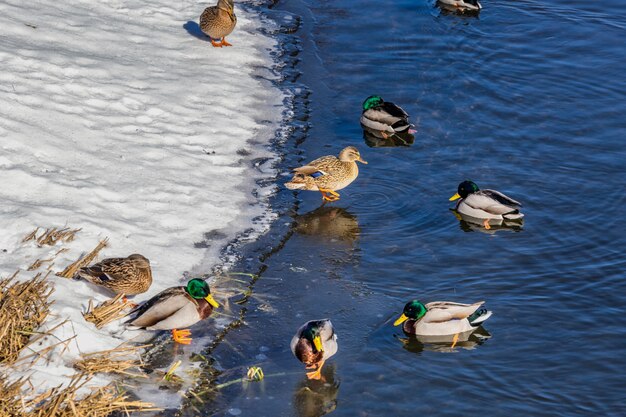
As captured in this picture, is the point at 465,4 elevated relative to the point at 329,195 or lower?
elevated

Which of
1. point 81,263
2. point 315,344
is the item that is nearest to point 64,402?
point 315,344

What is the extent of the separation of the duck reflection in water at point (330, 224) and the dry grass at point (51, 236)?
2.87m

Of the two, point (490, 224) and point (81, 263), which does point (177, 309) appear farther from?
point (490, 224)

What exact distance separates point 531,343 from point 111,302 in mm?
4252

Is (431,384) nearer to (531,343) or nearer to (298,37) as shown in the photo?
(531,343)

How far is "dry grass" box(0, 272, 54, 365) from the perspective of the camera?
8555 mm

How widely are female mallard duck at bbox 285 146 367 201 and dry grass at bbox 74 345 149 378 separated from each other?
13.3ft

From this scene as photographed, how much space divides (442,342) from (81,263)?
12.7 ft

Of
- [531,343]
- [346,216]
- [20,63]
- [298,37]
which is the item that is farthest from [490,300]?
[298,37]

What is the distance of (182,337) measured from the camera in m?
9.64

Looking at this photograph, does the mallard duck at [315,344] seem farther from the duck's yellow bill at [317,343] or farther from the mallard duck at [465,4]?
the mallard duck at [465,4]

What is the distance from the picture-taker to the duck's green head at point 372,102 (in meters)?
14.8

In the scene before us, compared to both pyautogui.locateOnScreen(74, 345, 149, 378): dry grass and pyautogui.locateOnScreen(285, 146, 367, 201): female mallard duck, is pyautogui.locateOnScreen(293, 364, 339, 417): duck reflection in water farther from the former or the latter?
pyautogui.locateOnScreen(285, 146, 367, 201): female mallard duck

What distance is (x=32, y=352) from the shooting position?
8703 millimetres
